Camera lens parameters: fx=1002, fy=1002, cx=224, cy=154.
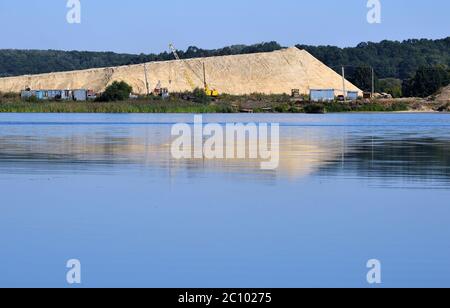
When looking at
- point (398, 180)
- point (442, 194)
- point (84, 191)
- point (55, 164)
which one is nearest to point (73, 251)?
point (84, 191)

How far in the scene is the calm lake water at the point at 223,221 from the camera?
1154 centimetres

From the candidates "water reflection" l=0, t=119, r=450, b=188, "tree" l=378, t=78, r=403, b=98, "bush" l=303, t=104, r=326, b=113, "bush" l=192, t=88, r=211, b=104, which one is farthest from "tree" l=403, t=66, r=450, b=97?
"water reflection" l=0, t=119, r=450, b=188

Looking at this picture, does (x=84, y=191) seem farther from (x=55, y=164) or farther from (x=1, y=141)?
(x=1, y=141)

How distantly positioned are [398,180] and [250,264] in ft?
31.1

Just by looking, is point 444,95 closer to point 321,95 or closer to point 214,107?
point 321,95

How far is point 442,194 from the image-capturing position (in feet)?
60.3

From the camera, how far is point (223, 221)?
49.5 feet

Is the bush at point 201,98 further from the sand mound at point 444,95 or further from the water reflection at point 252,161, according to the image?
the water reflection at point 252,161

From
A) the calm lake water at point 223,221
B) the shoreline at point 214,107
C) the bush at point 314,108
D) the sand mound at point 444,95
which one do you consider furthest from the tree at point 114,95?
the calm lake water at point 223,221

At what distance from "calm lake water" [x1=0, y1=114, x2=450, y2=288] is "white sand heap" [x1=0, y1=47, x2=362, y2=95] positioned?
117162mm

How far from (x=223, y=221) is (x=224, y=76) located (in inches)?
5275

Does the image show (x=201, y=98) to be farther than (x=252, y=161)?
Yes

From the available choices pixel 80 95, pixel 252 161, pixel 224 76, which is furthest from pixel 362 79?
pixel 252 161

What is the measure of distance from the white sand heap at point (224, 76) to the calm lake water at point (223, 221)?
384ft
